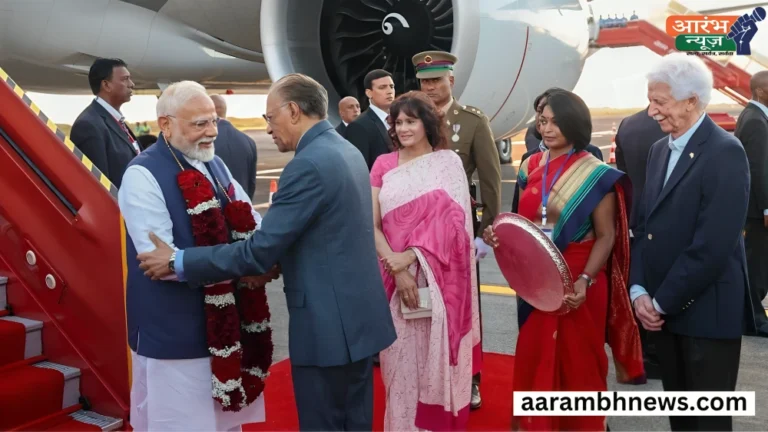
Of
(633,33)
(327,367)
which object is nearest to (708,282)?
(327,367)

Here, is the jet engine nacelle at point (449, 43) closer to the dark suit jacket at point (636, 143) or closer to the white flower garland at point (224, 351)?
the dark suit jacket at point (636, 143)

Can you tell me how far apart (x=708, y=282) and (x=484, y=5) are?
Answer: 11.0ft

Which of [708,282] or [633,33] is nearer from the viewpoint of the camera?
[708,282]

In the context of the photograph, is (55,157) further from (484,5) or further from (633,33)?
(633,33)

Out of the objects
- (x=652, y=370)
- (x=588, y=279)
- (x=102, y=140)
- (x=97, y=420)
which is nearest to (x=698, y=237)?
(x=588, y=279)

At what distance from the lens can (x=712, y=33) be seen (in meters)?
13.8

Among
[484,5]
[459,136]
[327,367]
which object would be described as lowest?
[327,367]

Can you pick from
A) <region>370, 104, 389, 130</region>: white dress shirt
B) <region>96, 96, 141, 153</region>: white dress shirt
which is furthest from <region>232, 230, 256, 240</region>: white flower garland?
<region>96, 96, 141, 153</region>: white dress shirt

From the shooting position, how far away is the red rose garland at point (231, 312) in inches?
78.6

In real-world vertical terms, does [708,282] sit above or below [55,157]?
below

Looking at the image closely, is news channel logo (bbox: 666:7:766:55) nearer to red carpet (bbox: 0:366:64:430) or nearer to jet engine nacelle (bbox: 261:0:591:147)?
jet engine nacelle (bbox: 261:0:591:147)

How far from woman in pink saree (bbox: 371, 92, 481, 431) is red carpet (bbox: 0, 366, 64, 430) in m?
1.23

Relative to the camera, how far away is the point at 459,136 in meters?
3.13

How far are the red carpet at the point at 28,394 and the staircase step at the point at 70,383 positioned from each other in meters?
0.02
